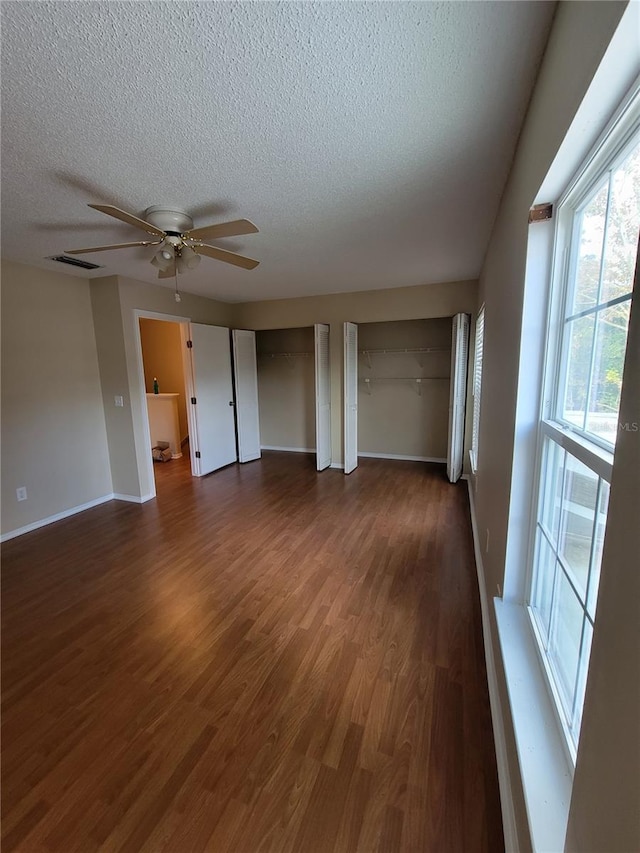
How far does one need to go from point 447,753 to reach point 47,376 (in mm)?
4126

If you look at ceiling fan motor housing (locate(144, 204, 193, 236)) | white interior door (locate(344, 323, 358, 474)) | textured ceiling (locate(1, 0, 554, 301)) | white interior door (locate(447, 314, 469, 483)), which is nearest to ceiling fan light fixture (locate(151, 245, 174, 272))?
ceiling fan motor housing (locate(144, 204, 193, 236))

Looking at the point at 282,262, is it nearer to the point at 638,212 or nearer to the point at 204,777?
the point at 638,212

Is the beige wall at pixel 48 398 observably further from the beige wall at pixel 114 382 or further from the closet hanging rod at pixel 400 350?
the closet hanging rod at pixel 400 350

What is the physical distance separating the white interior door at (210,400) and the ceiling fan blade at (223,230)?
257 centimetres

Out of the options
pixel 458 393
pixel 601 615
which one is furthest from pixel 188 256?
pixel 458 393

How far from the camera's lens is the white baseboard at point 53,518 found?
3127 millimetres

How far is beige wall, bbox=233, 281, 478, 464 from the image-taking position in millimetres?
4183

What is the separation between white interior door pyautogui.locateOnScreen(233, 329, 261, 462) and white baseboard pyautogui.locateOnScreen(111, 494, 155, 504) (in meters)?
1.63

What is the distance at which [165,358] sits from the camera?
6.19m

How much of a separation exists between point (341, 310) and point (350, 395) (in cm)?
114

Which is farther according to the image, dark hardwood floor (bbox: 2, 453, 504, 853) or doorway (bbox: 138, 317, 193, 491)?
doorway (bbox: 138, 317, 193, 491)

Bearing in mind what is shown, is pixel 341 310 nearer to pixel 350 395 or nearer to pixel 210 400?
pixel 350 395

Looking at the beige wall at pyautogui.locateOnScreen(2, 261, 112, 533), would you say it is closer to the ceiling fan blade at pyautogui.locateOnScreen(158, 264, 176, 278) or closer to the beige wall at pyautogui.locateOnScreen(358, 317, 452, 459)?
the ceiling fan blade at pyautogui.locateOnScreen(158, 264, 176, 278)

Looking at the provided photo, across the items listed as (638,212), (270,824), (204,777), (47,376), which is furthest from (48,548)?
(638,212)
